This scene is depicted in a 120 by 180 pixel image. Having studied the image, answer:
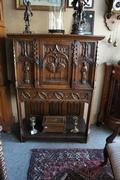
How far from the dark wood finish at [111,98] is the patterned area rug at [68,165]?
1.77 feet

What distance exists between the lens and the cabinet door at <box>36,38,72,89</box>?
1.74 meters

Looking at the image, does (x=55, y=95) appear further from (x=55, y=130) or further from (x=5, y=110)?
(x=5, y=110)

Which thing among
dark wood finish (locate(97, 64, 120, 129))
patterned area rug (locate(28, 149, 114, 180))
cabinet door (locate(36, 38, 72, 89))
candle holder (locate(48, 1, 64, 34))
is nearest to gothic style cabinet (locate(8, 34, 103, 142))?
cabinet door (locate(36, 38, 72, 89))

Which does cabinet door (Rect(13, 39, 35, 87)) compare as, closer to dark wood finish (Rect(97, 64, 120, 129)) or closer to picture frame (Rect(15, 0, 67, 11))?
picture frame (Rect(15, 0, 67, 11))

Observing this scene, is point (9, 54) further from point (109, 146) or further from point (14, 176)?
point (109, 146)

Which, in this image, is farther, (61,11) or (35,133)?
(35,133)

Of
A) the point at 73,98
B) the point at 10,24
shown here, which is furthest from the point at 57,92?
the point at 10,24

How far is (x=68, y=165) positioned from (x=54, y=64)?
1062mm

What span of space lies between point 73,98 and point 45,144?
69 centimetres

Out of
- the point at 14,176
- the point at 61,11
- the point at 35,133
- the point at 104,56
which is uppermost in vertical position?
the point at 61,11

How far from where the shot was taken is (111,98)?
93.2 inches

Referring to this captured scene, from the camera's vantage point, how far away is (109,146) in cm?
142

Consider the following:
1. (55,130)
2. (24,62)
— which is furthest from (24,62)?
(55,130)

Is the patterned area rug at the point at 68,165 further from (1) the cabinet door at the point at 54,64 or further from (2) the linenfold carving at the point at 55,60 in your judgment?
(2) the linenfold carving at the point at 55,60
